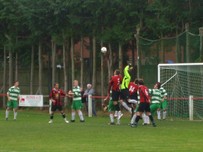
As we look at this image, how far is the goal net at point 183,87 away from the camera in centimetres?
3385

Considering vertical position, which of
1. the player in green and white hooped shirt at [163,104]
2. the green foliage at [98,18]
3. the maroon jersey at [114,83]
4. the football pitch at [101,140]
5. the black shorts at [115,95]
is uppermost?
the green foliage at [98,18]

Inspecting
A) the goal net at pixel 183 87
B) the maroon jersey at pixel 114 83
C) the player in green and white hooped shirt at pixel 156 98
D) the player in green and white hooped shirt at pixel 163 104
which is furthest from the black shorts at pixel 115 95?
the goal net at pixel 183 87

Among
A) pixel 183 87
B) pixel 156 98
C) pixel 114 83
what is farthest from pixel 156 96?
pixel 114 83

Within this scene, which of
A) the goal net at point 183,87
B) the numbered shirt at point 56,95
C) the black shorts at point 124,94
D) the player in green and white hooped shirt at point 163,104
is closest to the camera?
the black shorts at point 124,94

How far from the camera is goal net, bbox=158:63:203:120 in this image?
111 feet

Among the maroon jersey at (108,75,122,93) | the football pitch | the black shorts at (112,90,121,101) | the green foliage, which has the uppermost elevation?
the green foliage

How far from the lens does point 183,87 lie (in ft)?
114

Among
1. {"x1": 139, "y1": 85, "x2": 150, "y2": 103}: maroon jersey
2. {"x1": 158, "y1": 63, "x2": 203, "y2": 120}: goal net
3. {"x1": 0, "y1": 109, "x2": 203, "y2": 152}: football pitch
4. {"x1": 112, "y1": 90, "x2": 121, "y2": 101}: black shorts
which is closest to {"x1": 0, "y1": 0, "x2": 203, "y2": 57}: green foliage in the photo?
{"x1": 158, "y1": 63, "x2": 203, "y2": 120}: goal net

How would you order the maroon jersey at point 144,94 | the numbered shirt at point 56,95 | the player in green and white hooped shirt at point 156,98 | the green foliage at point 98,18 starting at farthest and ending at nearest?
the green foliage at point 98,18, the player in green and white hooped shirt at point 156,98, the numbered shirt at point 56,95, the maroon jersey at point 144,94

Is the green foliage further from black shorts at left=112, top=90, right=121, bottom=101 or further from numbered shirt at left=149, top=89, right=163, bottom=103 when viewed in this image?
black shorts at left=112, top=90, right=121, bottom=101

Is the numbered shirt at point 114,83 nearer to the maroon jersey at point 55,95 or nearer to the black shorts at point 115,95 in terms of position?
the black shorts at point 115,95

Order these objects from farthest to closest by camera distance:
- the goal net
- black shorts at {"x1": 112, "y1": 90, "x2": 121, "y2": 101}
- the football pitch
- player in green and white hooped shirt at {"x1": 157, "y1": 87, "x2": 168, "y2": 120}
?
1. the goal net
2. player in green and white hooped shirt at {"x1": 157, "y1": 87, "x2": 168, "y2": 120}
3. black shorts at {"x1": 112, "y1": 90, "x2": 121, "y2": 101}
4. the football pitch

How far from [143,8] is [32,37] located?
10.5m

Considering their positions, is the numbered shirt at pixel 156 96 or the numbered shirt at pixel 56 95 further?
the numbered shirt at pixel 156 96
